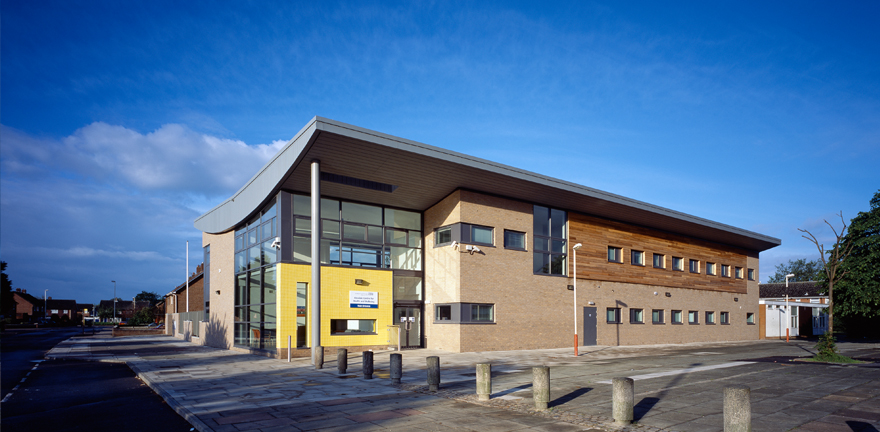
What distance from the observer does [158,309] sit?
288 ft

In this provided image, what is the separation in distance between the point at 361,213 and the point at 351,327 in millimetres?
5403

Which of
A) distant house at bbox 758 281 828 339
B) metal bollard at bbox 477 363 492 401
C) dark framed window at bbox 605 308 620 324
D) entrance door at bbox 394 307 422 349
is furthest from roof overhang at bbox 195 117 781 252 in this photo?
distant house at bbox 758 281 828 339

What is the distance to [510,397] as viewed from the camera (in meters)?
11.6

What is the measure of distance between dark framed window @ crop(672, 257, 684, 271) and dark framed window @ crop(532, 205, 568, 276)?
1155 cm

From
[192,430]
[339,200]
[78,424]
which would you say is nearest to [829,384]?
[192,430]

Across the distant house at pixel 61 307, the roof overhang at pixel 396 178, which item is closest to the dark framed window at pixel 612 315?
the roof overhang at pixel 396 178

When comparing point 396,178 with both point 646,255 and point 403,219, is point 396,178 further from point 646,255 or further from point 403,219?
point 646,255

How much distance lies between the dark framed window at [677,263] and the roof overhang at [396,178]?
16.4 feet

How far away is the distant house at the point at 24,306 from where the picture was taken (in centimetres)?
10719

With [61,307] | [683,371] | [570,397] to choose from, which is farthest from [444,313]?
[61,307]

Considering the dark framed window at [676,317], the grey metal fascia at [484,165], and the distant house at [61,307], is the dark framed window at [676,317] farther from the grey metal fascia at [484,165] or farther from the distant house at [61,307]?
the distant house at [61,307]

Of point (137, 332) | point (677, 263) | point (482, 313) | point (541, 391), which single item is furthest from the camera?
point (137, 332)

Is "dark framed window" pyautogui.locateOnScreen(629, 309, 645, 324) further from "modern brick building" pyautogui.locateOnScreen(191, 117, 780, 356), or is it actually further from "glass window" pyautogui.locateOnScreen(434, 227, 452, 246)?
"glass window" pyautogui.locateOnScreen(434, 227, 452, 246)

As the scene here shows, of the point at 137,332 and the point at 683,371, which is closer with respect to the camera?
the point at 683,371
